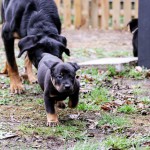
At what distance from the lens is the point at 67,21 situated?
14242 millimetres

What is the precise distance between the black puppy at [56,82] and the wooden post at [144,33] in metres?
3.16

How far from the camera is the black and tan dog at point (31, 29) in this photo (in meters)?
5.33

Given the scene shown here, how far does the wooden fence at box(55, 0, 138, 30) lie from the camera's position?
45.3 ft

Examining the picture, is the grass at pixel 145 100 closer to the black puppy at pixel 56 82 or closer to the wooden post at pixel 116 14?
the black puppy at pixel 56 82

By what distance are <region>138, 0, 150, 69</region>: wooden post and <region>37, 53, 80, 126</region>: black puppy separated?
3.16 meters

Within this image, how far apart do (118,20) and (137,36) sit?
5.48 meters

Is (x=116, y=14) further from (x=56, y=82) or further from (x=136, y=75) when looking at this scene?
(x=56, y=82)

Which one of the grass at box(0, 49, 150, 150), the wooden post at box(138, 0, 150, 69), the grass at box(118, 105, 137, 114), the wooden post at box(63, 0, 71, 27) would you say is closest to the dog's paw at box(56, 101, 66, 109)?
the grass at box(0, 49, 150, 150)

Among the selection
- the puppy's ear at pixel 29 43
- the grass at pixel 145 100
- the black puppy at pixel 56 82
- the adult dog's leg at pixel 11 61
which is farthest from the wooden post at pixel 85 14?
the black puppy at pixel 56 82

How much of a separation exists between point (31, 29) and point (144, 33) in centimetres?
287

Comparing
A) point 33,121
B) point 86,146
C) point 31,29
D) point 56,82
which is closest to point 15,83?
point 31,29

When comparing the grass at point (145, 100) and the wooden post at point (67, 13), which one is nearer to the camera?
the grass at point (145, 100)

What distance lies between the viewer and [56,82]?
451 centimetres

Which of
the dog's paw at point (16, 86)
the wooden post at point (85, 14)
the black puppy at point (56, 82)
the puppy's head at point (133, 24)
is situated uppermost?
the black puppy at point (56, 82)
